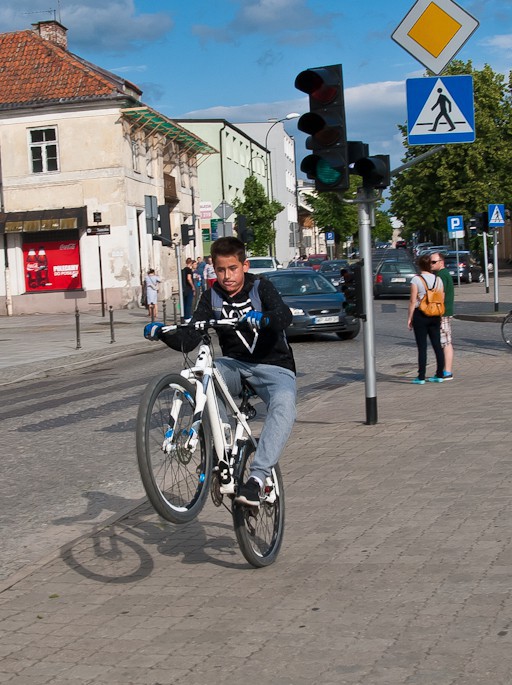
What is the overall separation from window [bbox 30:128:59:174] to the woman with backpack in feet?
96.3

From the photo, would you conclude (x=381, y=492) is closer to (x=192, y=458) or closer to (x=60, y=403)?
(x=192, y=458)

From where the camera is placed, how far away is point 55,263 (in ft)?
136

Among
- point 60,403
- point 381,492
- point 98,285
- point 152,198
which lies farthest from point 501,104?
point 381,492

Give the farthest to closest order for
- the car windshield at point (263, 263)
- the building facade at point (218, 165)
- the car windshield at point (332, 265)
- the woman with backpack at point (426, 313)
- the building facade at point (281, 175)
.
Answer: the building facade at point (281, 175) → the building facade at point (218, 165) → the car windshield at point (332, 265) → the car windshield at point (263, 263) → the woman with backpack at point (426, 313)

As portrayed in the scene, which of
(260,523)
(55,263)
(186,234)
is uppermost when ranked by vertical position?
(186,234)

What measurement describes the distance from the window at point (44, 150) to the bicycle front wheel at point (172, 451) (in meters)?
37.3

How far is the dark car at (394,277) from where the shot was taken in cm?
4172

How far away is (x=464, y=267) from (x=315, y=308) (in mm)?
30124

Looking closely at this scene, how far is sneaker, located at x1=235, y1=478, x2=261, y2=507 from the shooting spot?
17.4 feet

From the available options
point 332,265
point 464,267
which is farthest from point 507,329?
point 464,267

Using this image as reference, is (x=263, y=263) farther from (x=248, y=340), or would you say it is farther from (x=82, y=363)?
(x=248, y=340)

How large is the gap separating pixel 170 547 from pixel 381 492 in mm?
1705

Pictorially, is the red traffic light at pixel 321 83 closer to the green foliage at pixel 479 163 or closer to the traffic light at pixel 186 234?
the traffic light at pixel 186 234

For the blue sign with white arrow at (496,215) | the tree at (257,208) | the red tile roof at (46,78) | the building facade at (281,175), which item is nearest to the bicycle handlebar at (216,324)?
the blue sign with white arrow at (496,215)
